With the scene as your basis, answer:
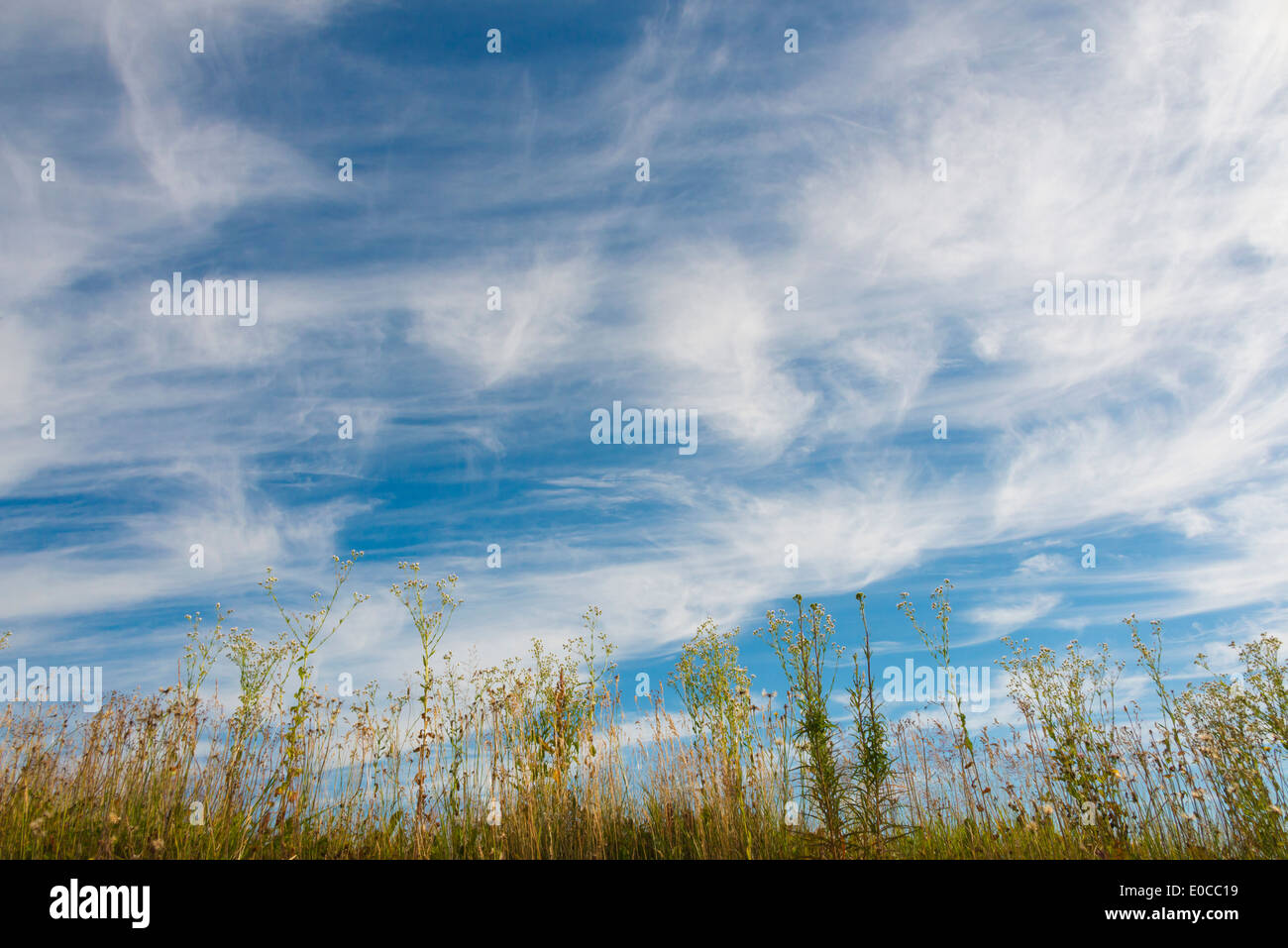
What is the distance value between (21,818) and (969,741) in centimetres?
810

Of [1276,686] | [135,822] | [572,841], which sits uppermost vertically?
[1276,686]

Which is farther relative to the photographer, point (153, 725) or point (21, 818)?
point (153, 725)

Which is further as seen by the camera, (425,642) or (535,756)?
(535,756)

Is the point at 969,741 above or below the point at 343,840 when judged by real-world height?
above

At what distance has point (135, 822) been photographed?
6652 mm

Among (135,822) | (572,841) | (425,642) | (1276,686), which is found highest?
(425,642)

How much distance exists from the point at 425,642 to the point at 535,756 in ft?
5.53
